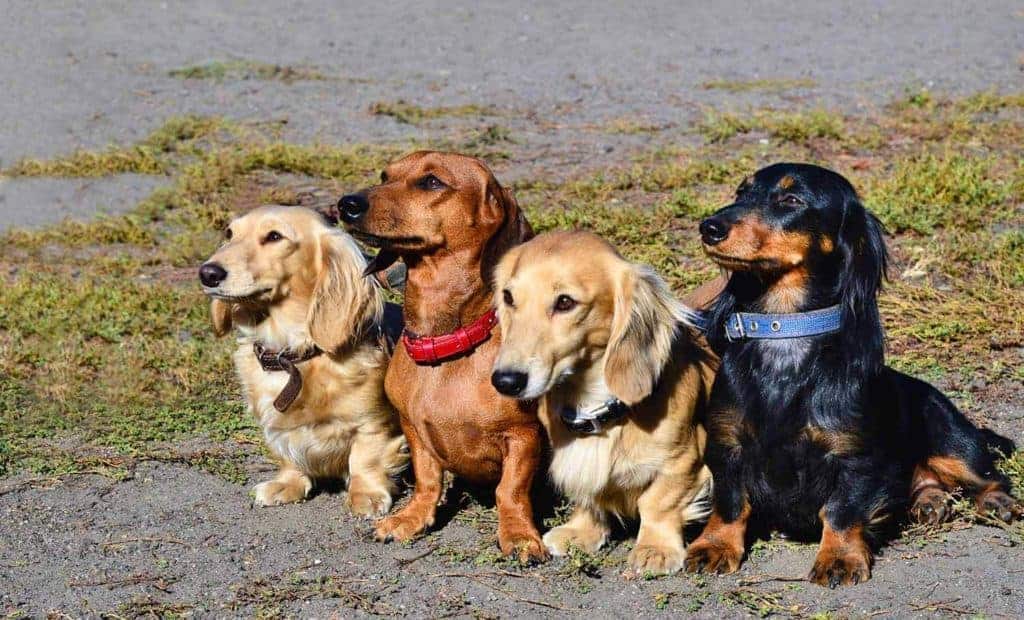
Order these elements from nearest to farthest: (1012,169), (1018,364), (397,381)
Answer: (397,381), (1018,364), (1012,169)

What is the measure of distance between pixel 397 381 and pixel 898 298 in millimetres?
3306

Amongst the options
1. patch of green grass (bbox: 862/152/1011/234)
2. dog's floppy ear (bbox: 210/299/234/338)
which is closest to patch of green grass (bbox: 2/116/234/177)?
dog's floppy ear (bbox: 210/299/234/338)

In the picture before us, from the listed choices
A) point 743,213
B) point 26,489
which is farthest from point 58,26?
point 743,213

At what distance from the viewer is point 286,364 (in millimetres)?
5031

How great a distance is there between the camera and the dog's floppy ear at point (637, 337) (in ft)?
13.5

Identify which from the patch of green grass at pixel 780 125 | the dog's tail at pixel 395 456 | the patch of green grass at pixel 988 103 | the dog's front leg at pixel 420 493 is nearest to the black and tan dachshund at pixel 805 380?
the dog's front leg at pixel 420 493

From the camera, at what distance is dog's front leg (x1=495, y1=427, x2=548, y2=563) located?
4445mm

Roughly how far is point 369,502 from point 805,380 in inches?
71.5

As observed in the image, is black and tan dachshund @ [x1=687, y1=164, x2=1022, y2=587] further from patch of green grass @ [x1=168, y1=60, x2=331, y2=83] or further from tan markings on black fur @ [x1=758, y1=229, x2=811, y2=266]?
patch of green grass @ [x1=168, y1=60, x2=331, y2=83]

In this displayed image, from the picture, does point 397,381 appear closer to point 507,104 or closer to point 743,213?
point 743,213

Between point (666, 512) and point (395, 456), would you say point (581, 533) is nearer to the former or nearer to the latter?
point (666, 512)

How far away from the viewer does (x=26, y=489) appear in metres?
5.23

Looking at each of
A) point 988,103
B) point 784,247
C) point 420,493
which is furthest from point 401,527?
point 988,103

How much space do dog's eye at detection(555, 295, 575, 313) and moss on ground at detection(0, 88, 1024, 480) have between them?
2.11 meters
